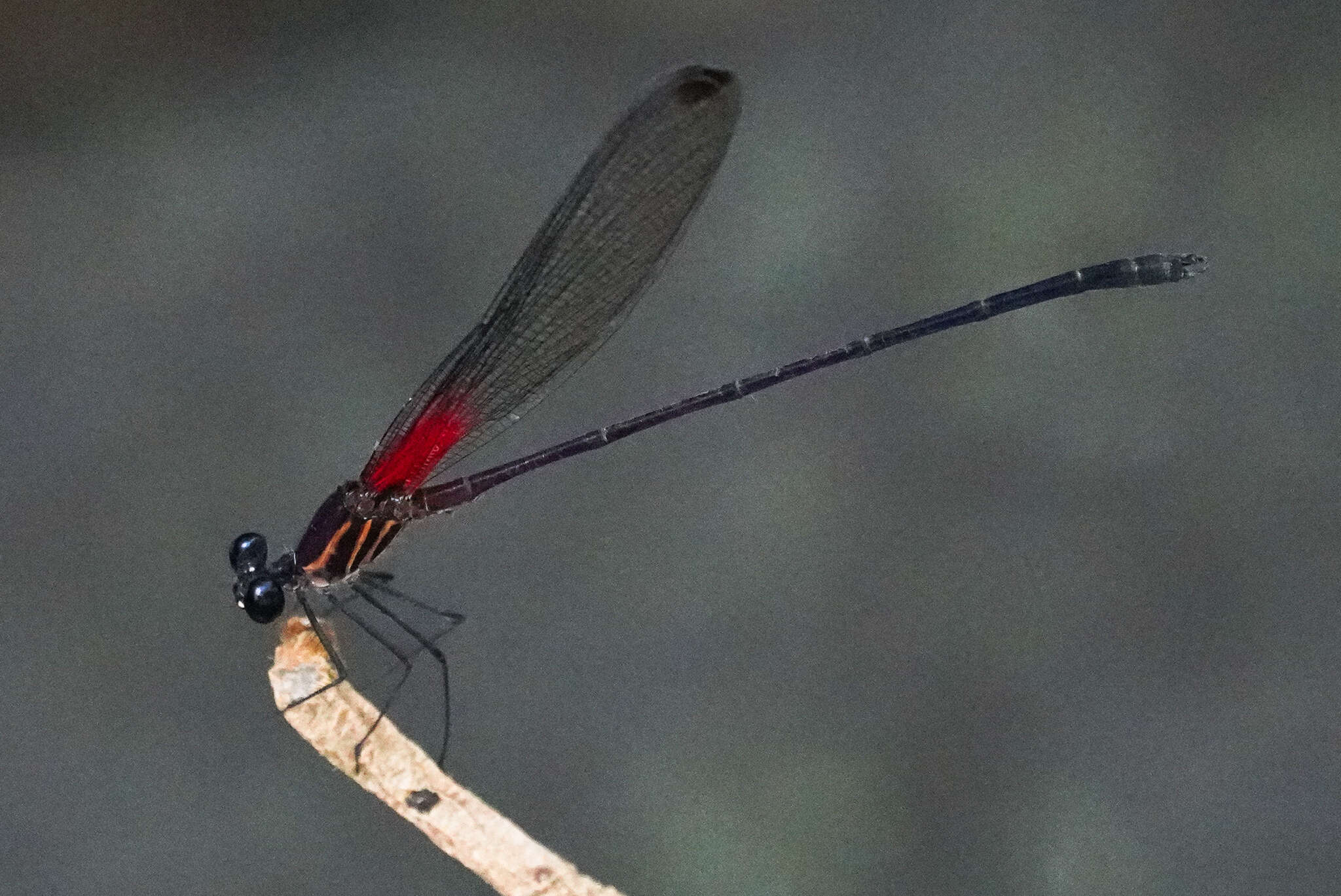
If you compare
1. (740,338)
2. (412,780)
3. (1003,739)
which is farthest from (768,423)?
(412,780)

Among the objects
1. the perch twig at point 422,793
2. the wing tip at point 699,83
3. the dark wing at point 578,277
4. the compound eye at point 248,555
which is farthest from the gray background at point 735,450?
the wing tip at point 699,83

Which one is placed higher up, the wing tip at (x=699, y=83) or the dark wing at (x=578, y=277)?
the wing tip at (x=699, y=83)

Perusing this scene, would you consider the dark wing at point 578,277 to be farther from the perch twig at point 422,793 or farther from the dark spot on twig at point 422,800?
the dark spot on twig at point 422,800

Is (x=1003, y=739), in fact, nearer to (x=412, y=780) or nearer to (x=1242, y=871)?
(x=1242, y=871)

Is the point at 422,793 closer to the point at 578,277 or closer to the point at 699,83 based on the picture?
the point at 578,277

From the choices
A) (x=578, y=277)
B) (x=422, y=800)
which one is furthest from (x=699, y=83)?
(x=422, y=800)
